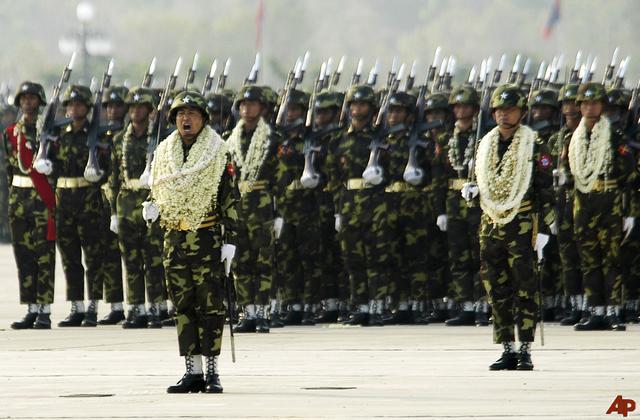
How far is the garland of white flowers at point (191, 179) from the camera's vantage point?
1413 cm

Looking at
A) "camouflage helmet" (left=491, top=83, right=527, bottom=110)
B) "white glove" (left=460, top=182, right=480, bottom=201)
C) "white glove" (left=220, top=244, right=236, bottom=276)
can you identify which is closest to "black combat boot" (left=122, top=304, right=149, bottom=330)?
"white glove" (left=460, top=182, right=480, bottom=201)

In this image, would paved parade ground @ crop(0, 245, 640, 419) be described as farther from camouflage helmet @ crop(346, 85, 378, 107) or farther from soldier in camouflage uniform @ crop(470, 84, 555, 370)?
camouflage helmet @ crop(346, 85, 378, 107)

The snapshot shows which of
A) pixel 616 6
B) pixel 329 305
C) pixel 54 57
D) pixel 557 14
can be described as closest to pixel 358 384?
pixel 329 305

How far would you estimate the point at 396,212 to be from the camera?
20.9 m

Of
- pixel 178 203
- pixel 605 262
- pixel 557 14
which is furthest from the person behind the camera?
pixel 557 14

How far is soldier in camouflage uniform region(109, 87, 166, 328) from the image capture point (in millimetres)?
20016

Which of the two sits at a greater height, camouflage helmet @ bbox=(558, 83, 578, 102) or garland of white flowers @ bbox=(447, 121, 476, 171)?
camouflage helmet @ bbox=(558, 83, 578, 102)

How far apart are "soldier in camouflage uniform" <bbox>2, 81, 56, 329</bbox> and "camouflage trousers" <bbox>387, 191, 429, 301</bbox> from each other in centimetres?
348

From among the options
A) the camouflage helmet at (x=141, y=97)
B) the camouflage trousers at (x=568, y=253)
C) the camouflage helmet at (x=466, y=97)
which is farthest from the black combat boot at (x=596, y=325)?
the camouflage helmet at (x=141, y=97)

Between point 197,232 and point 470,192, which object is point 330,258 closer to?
point 470,192

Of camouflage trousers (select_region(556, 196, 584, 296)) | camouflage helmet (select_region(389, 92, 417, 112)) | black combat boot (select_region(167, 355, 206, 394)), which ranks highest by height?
camouflage helmet (select_region(389, 92, 417, 112))

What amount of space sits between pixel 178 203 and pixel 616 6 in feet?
229

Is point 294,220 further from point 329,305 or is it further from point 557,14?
point 557,14

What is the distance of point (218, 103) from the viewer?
21.0m
